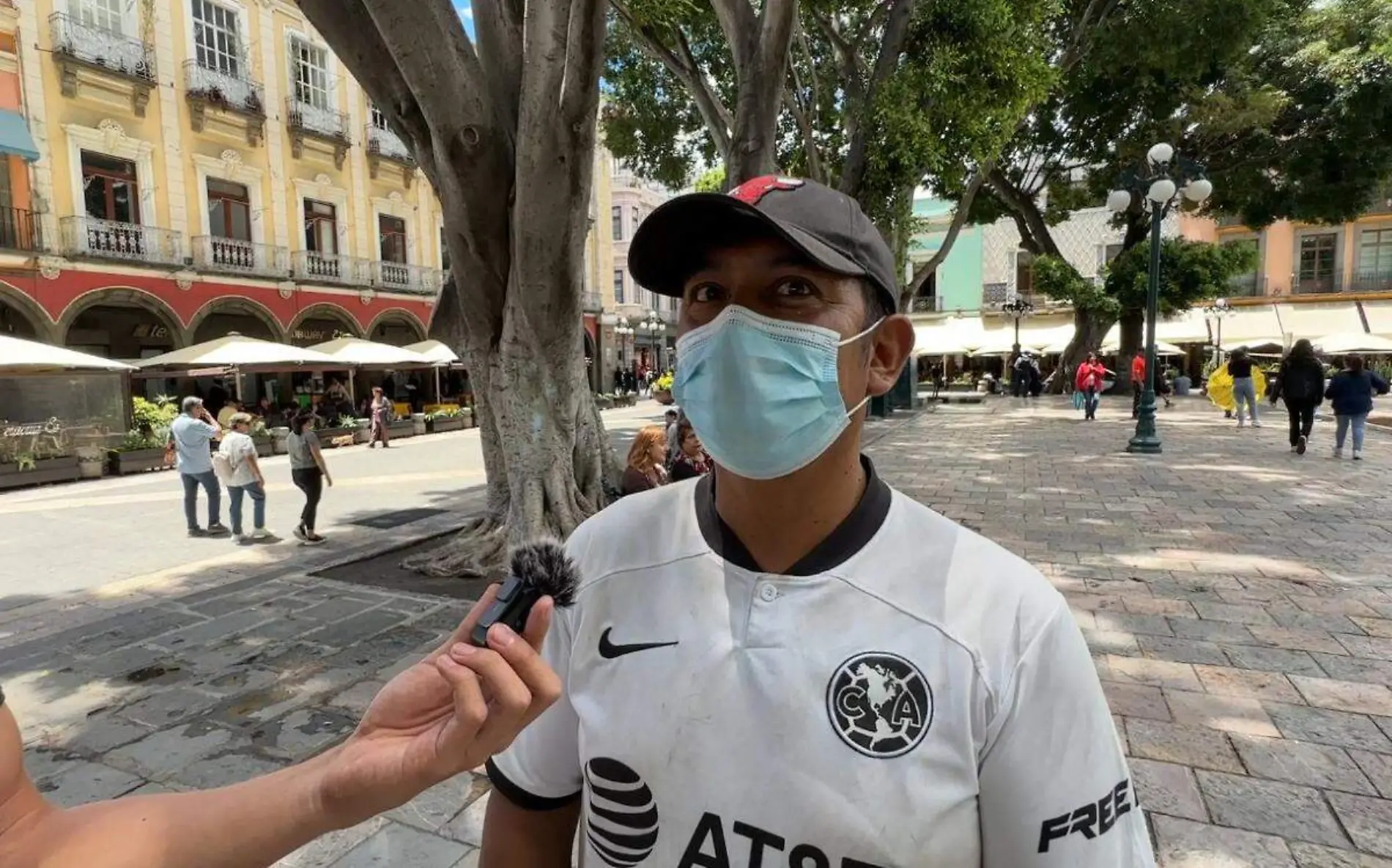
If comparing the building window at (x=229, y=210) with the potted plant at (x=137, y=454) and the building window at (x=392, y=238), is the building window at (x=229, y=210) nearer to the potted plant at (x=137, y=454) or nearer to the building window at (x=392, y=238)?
the building window at (x=392, y=238)

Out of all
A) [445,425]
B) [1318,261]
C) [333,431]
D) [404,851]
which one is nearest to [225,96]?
[333,431]

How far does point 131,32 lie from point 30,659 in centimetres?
2139

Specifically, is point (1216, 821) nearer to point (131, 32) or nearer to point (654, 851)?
point (654, 851)

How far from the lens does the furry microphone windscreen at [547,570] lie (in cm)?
109

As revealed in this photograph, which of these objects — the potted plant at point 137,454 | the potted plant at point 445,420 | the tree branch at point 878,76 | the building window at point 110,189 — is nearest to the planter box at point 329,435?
the potted plant at point 445,420

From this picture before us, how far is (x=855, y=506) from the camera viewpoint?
137 centimetres

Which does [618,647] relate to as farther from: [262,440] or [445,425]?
[445,425]

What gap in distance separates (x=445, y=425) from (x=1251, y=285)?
36.4 metres

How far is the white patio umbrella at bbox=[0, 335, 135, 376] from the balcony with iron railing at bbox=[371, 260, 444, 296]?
41.5 feet

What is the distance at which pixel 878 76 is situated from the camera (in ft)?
32.1

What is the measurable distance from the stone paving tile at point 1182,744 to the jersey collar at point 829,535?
2.86 metres

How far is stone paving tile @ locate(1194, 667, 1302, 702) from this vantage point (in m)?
3.93

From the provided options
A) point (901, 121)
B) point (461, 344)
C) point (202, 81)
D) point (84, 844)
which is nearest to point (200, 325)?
point (202, 81)

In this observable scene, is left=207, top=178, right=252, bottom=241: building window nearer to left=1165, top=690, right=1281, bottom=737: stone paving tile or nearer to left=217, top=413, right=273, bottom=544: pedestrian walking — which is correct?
left=217, top=413, right=273, bottom=544: pedestrian walking
